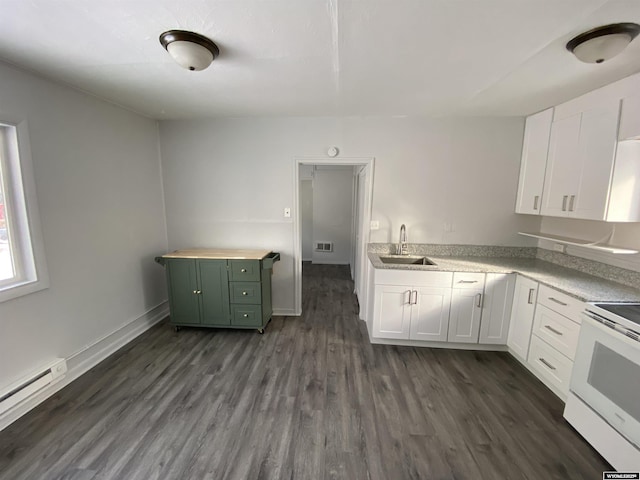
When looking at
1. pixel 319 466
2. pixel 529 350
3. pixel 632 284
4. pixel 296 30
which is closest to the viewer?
pixel 296 30

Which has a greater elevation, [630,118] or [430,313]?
[630,118]

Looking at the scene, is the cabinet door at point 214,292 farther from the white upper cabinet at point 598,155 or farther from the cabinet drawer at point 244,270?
the white upper cabinet at point 598,155

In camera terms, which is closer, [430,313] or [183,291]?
[430,313]

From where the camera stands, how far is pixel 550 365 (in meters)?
2.07

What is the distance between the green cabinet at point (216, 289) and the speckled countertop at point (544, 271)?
131 cm

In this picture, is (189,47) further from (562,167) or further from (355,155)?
(562,167)

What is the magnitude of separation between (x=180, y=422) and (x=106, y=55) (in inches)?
95.9

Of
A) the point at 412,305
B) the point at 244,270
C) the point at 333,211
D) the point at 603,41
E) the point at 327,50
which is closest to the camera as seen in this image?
the point at 603,41

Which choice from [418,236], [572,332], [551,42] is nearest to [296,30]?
[551,42]

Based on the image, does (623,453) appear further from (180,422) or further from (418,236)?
(180,422)

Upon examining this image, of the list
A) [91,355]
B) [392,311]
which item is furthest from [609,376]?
[91,355]

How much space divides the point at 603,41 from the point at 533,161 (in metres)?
1.54

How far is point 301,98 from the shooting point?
2371 mm

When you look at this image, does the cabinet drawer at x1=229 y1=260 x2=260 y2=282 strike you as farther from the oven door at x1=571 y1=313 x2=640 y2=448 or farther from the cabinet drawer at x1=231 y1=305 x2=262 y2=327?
the oven door at x1=571 y1=313 x2=640 y2=448
